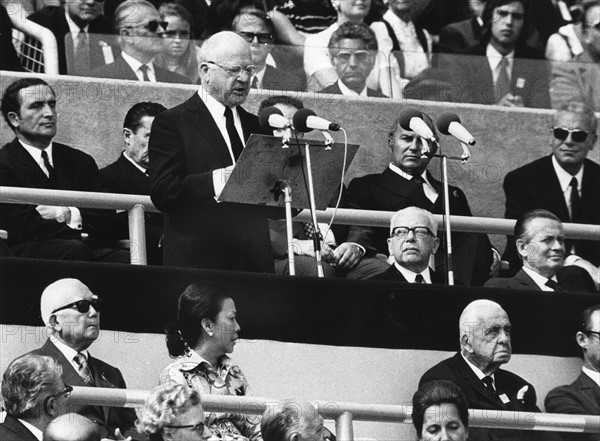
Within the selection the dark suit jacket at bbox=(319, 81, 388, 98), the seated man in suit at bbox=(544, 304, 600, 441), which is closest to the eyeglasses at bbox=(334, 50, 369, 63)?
the dark suit jacket at bbox=(319, 81, 388, 98)

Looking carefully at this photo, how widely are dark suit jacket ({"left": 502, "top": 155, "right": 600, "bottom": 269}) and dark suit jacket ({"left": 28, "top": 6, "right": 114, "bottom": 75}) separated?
90.7 inches

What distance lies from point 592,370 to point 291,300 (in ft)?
4.67

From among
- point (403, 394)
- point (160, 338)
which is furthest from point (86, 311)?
point (403, 394)

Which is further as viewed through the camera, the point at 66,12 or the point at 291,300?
the point at 66,12

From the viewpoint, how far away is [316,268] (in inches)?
347

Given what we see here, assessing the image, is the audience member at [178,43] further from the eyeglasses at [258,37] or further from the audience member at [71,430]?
the audience member at [71,430]

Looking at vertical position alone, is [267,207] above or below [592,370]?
above

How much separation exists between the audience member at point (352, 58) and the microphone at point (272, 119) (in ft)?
6.92

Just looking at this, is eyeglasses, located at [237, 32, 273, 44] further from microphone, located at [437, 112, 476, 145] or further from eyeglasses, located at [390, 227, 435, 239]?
eyeglasses, located at [390, 227, 435, 239]

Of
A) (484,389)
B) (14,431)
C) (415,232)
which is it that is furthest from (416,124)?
(14,431)

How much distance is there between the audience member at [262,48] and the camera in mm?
10219

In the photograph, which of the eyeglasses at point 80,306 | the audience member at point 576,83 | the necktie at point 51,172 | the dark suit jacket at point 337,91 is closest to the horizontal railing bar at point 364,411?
the eyeglasses at point 80,306

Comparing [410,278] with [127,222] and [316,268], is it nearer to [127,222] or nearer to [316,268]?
[316,268]

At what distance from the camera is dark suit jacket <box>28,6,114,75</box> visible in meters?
10.3
